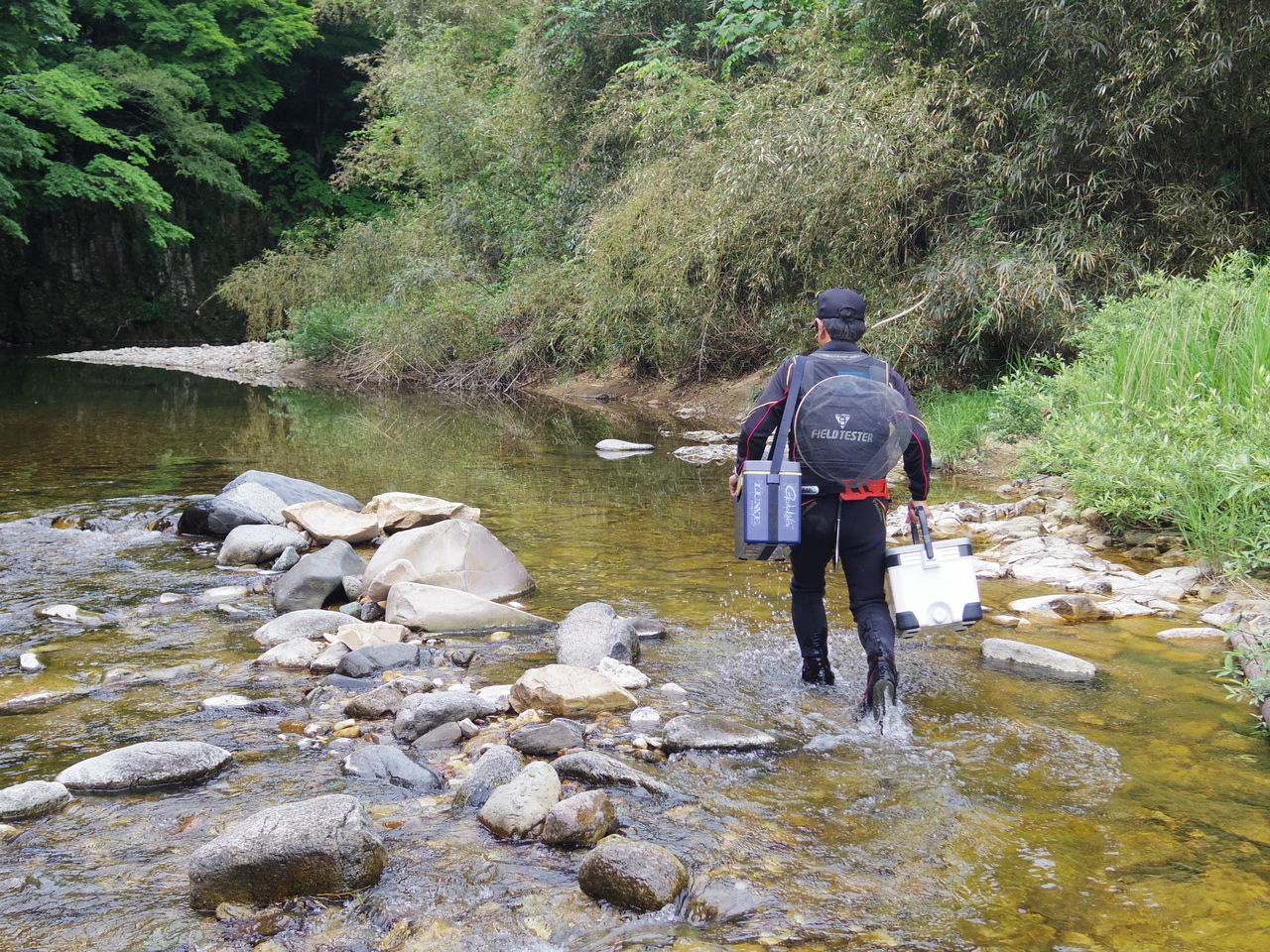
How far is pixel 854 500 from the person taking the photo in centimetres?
409

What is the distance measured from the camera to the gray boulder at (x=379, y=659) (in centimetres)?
477

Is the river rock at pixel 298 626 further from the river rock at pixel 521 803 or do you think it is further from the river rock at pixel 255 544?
the river rock at pixel 521 803

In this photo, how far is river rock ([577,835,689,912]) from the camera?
2.84 meters

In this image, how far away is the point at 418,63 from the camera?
23500mm

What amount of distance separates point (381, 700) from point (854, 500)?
211 centimetres

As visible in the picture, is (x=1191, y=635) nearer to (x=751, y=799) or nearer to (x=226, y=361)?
(x=751, y=799)

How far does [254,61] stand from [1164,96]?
A: 105ft

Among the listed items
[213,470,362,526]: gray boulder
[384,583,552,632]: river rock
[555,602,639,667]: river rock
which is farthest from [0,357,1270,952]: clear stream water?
[213,470,362,526]: gray boulder

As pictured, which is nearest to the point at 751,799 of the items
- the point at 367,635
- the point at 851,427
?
the point at 851,427

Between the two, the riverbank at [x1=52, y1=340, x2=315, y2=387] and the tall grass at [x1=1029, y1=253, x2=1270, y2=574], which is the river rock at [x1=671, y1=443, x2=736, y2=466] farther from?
the riverbank at [x1=52, y1=340, x2=315, y2=387]

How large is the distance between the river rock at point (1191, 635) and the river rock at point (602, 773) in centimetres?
300

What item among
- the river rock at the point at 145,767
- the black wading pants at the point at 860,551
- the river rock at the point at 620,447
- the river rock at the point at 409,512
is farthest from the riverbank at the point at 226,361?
the black wading pants at the point at 860,551

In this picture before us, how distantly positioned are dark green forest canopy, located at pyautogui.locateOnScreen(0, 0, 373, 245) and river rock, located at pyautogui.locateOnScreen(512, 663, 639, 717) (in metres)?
18.8

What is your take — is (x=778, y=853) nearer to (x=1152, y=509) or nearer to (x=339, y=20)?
(x=1152, y=509)
